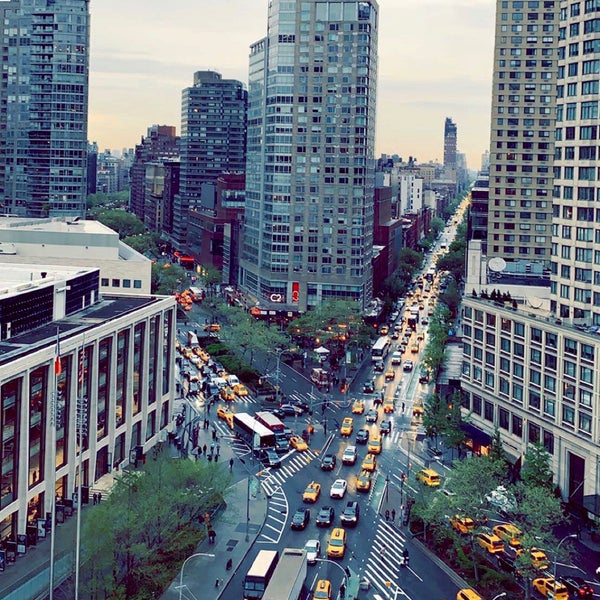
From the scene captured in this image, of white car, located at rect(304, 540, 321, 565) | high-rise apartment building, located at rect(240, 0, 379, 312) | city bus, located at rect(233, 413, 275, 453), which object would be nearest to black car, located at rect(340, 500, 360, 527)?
white car, located at rect(304, 540, 321, 565)

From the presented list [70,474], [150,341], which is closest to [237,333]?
[150,341]

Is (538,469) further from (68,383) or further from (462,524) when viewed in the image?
(68,383)

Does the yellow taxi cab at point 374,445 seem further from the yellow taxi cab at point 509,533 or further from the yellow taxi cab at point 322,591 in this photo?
the yellow taxi cab at point 322,591

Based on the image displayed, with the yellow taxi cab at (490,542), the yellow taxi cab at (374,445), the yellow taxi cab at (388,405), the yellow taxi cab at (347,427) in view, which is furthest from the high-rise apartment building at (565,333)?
the yellow taxi cab at (388,405)

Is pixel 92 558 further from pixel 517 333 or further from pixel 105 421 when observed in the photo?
pixel 517 333

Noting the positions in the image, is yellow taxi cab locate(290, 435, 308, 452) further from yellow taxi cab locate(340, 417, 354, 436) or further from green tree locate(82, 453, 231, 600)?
green tree locate(82, 453, 231, 600)

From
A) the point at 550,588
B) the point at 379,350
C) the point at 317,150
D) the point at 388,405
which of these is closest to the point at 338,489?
the point at 550,588
